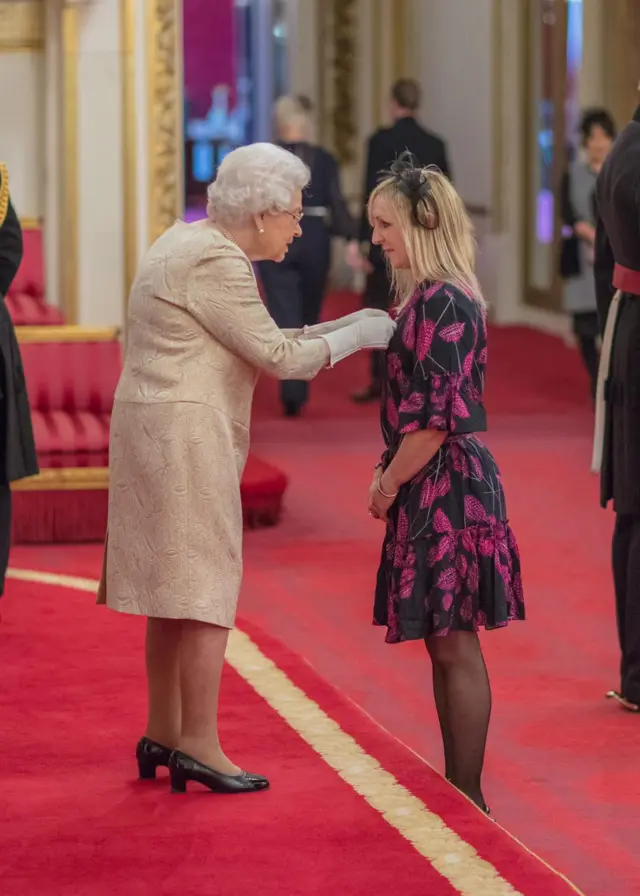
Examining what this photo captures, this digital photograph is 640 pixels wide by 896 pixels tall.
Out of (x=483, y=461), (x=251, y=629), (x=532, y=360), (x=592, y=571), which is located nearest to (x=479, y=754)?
(x=483, y=461)

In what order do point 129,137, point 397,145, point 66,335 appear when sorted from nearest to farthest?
point 66,335 < point 129,137 < point 397,145

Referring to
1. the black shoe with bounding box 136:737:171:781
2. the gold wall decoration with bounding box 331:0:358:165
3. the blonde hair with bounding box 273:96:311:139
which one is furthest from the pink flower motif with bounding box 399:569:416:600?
the gold wall decoration with bounding box 331:0:358:165

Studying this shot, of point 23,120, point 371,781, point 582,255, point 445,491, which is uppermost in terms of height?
point 23,120

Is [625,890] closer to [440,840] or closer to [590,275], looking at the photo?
[440,840]

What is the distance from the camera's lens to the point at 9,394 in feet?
18.8

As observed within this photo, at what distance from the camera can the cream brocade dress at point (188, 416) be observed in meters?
3.89

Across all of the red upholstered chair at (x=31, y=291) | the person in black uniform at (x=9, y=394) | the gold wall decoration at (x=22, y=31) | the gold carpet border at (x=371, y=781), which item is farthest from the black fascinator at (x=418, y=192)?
the gold wall decoration at (x=22, y=31)

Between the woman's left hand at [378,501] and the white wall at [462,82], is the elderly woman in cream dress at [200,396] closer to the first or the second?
the woman's left hand at [378,501]

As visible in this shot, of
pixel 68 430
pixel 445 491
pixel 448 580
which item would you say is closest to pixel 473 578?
pixel 448 580

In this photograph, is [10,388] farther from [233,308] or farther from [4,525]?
[233,308]

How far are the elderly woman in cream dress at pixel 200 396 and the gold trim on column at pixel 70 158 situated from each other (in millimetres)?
4355

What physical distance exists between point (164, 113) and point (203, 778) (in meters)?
4.65

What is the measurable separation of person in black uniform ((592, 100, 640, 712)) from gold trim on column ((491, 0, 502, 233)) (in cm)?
995

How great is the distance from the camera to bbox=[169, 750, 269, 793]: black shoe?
4086 mm
